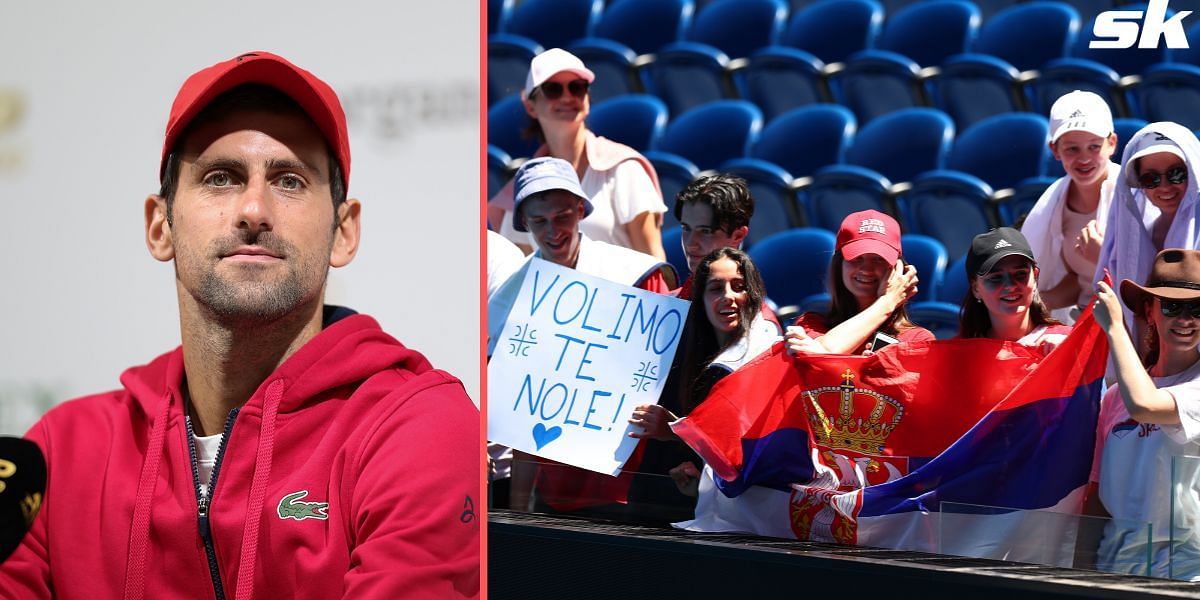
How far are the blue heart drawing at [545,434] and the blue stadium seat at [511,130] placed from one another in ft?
1.90

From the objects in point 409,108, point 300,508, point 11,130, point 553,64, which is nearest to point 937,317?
point 553,64

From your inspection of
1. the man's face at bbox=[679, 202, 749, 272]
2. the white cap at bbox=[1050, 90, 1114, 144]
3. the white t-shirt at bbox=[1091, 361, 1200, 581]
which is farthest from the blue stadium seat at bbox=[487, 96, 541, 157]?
the white t-shirt at bbox=[1091, 361, 1200, 581]

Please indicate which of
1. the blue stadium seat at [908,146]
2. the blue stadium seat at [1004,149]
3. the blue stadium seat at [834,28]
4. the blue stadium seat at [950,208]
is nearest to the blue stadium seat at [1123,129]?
the blue stadium seat at [1004,149]

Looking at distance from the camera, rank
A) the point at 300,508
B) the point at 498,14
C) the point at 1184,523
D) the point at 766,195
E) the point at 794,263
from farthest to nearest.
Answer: the point at 498,14
the point at 766,195
the point at 794,263
the point at 1184,523
the point at 300,508

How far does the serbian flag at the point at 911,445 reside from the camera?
7.57 ft

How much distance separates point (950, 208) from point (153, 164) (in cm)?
148

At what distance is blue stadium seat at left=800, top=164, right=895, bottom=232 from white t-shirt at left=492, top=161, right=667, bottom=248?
0.31 m

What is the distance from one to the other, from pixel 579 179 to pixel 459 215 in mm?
1105

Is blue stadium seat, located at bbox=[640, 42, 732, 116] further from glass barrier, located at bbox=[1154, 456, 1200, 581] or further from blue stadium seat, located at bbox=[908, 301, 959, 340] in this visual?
glass barrier, located at bbox=[1154, 456, 1200, 581]

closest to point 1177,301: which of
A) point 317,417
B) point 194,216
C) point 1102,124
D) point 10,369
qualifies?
point 1102,124

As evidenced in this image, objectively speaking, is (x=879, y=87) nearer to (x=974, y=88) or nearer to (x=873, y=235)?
(x=974, y=88)

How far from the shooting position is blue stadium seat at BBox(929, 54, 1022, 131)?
7.86ft

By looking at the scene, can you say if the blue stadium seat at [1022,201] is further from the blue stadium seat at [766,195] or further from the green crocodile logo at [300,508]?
the green crocodile logo at [300,508]

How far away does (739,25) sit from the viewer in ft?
9.57
